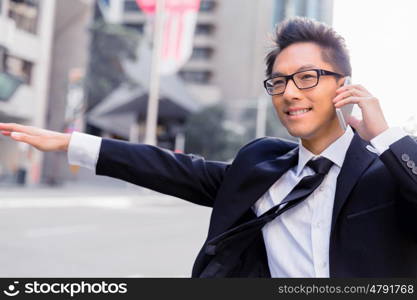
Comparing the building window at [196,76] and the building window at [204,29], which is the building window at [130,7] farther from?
the building window at [196,76]

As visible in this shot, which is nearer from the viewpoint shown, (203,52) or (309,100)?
(309,100)

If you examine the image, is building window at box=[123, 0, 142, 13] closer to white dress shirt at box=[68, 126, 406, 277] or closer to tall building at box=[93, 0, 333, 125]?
tall building at box=[93, 0, 333, 125]

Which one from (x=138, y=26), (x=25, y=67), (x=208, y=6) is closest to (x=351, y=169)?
(x=25, y=67)

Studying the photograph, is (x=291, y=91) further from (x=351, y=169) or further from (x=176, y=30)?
(x=176, y=30)

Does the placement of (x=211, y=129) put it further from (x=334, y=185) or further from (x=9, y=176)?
(x=334, y=185)

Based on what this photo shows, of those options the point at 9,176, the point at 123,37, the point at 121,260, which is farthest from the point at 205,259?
the point at 123,37

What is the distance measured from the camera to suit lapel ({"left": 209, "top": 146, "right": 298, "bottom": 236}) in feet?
5.90

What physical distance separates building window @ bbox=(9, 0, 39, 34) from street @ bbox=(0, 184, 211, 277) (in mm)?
12392

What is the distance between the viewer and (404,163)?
1.52 meters

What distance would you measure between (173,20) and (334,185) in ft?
85.4

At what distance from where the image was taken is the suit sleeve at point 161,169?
194 cm

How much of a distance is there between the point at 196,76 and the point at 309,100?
184 feet

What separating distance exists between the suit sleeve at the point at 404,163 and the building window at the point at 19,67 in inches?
966

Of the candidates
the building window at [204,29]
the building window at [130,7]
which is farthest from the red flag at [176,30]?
the building window at [204,29]
